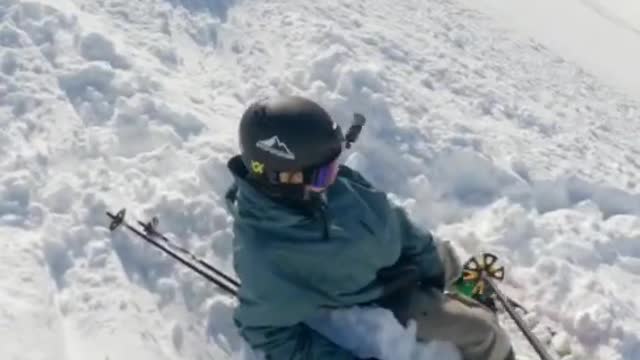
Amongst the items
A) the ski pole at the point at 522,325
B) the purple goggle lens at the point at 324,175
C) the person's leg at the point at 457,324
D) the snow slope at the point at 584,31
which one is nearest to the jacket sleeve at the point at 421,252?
the person's leg at the point at 457,324

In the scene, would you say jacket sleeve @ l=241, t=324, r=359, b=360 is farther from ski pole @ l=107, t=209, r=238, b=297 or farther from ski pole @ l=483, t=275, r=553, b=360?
ski pole @ l=483, t=275, r=553, b=360

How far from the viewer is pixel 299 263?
14.6ft

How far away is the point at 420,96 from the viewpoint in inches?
311

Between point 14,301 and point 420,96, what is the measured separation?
3930 mm

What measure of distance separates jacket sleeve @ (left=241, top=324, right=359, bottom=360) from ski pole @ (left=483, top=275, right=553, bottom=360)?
107 cm

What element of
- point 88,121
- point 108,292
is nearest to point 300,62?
point 88,121

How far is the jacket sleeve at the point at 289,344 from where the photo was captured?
446 cm

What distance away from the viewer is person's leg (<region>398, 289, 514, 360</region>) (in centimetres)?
489

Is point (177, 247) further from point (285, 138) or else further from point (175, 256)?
point (285, 138)

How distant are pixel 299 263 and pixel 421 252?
3.16 ft

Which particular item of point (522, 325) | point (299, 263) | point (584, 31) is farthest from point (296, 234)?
point (584, 31)

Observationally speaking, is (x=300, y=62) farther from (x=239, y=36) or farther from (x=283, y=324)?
(x=283, y=324)

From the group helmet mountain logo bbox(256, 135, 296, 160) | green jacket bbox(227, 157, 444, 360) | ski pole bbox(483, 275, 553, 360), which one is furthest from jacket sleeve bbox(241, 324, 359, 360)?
ski pole bbox(483, 275, 553, 360)

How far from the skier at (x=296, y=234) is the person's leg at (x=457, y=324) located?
116mm
